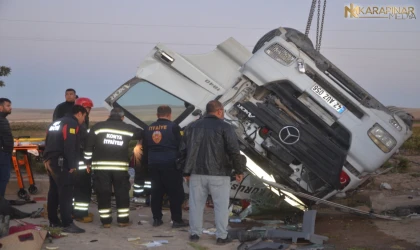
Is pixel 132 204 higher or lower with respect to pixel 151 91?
lower

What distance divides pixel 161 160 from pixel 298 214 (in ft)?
7.14

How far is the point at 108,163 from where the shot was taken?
7977 millimetres

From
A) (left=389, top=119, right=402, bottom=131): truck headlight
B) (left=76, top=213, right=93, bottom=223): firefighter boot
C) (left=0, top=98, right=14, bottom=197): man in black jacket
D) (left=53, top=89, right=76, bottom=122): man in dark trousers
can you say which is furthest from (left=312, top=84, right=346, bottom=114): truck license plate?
(left=0, top=98, right=14, bottom=197): man in black jacket

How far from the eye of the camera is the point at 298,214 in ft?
A: 28.9

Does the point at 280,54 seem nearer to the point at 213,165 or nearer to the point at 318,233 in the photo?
the point at 213,165

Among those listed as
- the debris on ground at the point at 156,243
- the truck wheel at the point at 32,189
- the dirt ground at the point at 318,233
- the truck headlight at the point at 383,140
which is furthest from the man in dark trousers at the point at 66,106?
the truck headlight at the point at 383,140

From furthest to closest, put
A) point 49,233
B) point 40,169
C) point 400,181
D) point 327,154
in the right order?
1. point 40,169
2. point 400,181
3. point 327,154
4. point 49,233

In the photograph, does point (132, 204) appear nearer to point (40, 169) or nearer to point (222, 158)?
point (222, 158)

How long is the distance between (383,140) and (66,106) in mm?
4626

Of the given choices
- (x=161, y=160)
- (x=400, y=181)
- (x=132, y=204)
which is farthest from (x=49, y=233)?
(x=400, y=181)

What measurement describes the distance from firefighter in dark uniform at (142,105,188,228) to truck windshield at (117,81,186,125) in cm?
121

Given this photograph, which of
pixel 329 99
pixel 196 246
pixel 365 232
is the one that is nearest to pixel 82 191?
pixel 196 246

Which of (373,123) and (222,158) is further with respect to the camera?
(373,123)

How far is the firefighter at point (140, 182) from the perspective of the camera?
951cm
